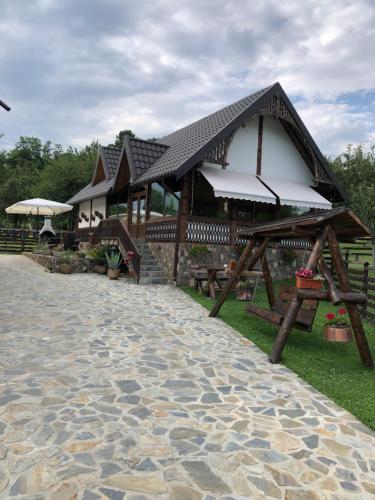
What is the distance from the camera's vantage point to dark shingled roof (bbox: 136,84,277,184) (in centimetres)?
1284

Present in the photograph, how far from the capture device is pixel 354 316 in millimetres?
5809

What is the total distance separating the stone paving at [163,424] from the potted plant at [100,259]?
9.12m

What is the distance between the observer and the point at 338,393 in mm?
4637

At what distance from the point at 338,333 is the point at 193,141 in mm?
10681

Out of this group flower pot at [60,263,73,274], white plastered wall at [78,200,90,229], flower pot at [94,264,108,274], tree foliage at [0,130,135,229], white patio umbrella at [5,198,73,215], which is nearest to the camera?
flower pot at [60,263,73,274]

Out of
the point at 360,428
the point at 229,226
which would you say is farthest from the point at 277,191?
the point at 360,428

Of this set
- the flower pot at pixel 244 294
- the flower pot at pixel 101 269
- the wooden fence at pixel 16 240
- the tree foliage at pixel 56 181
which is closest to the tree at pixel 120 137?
the tree foliage at pixel 56 181

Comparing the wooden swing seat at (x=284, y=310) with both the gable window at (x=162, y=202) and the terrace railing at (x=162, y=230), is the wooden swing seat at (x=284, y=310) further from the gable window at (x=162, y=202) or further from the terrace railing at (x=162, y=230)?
the gable window at (x=162, y=202)

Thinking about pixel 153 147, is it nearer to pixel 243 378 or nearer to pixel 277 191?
pixel 277 191

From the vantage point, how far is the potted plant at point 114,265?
14.5 metres

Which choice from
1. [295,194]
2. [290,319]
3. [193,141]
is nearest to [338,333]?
[290,319]

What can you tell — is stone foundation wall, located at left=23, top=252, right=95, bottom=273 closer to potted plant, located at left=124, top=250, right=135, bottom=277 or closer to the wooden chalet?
the wooden chalet

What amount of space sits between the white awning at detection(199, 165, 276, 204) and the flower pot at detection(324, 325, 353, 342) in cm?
736

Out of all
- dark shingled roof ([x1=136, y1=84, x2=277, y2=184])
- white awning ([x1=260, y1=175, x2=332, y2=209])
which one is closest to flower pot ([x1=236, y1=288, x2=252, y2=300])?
dark shingled roof ([x1=136, y1=84, x2=277, y2=184])
